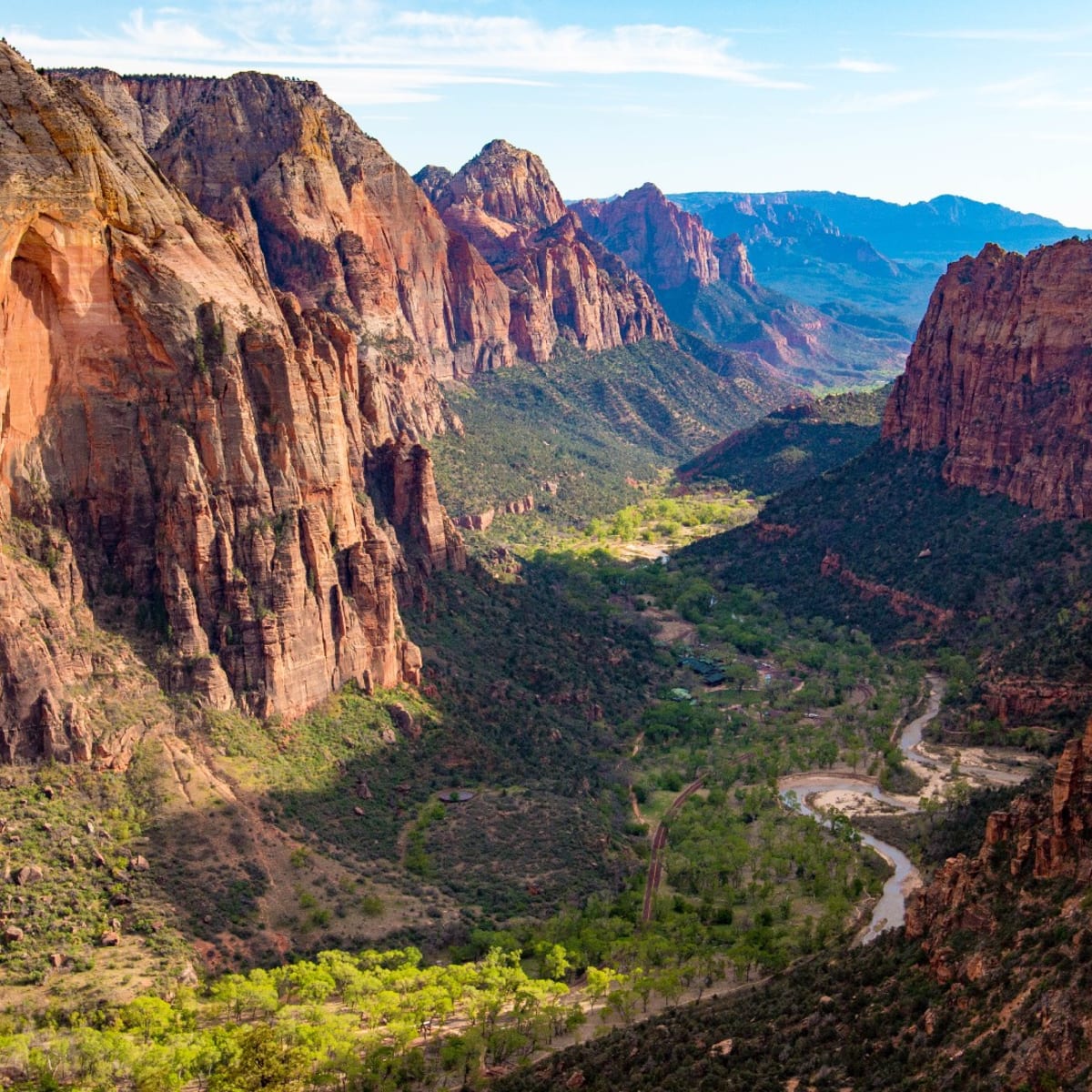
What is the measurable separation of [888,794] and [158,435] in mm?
65210

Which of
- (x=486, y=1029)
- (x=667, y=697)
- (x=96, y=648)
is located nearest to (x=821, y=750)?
(x=667, y=697)

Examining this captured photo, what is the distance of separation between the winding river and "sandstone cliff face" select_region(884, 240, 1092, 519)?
32257 mm

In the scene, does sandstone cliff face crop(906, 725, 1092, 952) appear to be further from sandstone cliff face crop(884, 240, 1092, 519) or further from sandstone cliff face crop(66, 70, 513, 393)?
sandstone cliff face crop(66, 70, 513, 393)

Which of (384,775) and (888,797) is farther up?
(384,775)

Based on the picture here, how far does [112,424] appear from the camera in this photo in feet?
294

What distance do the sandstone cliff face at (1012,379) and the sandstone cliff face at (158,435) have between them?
85196 millimetres

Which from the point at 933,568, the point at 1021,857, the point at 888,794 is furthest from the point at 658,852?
the point at 933,568

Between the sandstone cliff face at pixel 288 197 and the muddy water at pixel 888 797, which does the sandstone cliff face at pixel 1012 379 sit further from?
the sandstone cliff face at pixel 288 197

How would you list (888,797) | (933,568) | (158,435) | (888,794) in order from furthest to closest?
(933,568) → (888,794) → (888,797) → (158,435)

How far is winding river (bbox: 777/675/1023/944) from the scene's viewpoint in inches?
3420

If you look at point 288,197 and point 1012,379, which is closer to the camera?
point 1012,379

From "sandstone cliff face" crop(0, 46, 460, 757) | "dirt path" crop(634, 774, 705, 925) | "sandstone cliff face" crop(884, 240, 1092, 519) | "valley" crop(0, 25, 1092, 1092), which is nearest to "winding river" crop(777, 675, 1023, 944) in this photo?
"valley" crop(0, 25, 1092, 1092)

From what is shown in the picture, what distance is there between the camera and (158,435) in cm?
9138

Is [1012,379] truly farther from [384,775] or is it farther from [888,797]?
[384,775]
